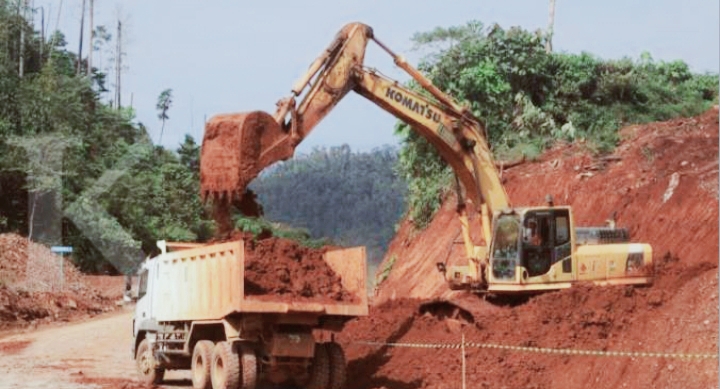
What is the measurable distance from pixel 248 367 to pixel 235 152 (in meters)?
3.40

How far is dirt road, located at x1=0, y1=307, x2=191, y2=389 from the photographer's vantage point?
19062 mm

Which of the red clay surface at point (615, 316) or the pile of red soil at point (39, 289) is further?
the pile of red soil at point (39, 289)

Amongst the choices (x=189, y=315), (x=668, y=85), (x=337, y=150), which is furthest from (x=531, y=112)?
(x=337, y=150)

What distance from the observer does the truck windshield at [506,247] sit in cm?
1945

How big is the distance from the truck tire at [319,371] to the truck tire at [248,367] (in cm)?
106

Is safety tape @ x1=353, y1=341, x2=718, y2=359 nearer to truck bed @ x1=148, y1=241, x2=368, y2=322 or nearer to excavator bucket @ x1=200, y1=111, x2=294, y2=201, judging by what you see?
truck bed @ x1=148, y1=241, x2=368, y2=322

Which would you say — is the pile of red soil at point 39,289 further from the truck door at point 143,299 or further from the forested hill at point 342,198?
the forested hill at point 342,198

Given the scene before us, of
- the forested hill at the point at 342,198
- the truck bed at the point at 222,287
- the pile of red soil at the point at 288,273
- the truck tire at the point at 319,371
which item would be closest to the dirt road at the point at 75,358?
the truck bed at the point at 222,287

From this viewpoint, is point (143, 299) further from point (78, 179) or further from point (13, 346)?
point (78, 179)

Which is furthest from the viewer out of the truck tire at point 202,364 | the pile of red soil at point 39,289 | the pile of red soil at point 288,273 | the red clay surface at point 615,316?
the pile of red soil at point 39,289

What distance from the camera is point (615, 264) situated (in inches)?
746

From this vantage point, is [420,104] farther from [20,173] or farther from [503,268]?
[20,173]

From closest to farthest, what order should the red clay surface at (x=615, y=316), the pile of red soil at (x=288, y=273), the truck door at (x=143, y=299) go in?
the pile of red soil at (x=288, y=273) < the red clay surface at (x=615, y=316) < the truck door at (x=143, y=299)

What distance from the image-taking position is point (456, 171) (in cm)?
2061
